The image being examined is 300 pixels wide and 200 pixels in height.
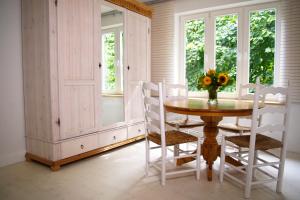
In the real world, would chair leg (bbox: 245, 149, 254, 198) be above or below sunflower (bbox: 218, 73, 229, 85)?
below

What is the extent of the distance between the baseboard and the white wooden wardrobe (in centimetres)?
8

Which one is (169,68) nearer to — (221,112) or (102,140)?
(102,140)

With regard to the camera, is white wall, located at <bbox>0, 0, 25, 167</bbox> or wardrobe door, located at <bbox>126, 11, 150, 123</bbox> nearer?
white wall, located at <bbox>0, 0, 25, 167</bbox>

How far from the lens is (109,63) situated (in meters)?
3.09

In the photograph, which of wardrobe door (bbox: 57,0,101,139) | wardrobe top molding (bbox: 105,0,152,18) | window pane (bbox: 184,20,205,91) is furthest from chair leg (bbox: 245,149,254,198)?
wardrobe top molding (bbox: 105,0,152,18)

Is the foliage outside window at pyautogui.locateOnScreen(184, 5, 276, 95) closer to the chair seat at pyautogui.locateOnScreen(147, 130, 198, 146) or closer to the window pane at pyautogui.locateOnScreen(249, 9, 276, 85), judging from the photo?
the window pane at pyautogui.locateOnScreen(249, 9, 276, 85)

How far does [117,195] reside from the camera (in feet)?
6.58

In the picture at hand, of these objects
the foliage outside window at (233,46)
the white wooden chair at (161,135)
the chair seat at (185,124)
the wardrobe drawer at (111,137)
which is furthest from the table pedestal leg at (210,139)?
the foliage outside window at (233,46)

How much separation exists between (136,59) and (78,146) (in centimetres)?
155

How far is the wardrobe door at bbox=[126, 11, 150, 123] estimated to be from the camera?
135 inches

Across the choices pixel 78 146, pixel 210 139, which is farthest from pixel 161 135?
pixel 78 146

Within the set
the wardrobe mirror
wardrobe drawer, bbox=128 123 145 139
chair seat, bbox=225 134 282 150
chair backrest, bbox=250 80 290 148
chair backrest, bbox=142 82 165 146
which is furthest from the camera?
wardrobe drawer, bbox=128 123 145 139

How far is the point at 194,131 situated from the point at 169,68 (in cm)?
116

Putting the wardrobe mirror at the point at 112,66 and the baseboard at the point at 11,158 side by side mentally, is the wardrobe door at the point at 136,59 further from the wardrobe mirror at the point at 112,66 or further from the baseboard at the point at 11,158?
the baseboard at the point at 11,158
